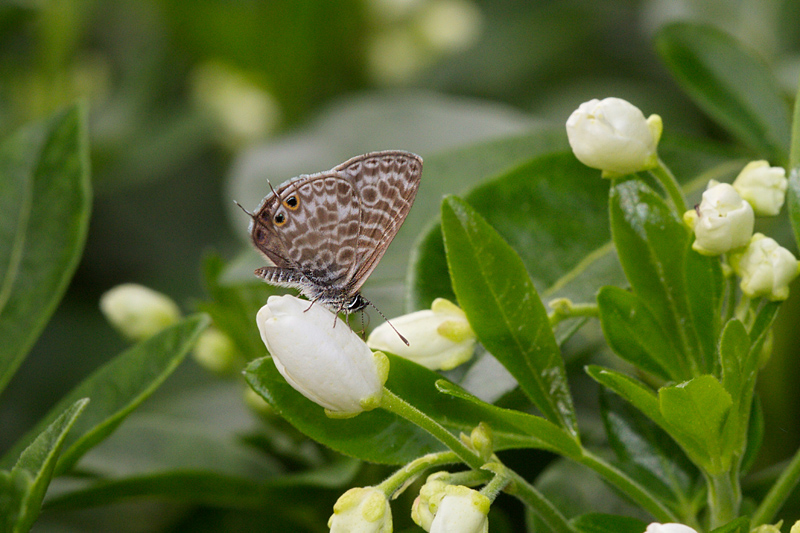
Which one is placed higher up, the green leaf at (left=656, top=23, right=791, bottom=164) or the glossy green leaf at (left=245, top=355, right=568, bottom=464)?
the green leaf at (left=656, top=23, right=791, bottom=164)

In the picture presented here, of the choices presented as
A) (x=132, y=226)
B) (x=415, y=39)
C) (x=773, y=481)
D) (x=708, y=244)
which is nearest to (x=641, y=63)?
(x=415, y=39)

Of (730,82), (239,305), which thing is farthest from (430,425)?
(730,82)

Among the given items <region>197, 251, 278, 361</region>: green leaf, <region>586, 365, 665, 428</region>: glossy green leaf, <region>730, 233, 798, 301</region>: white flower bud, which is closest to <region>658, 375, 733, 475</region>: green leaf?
<region>586, 365, 665, 428</region>: glossy green leaf

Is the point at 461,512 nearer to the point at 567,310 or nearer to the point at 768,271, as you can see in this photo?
the point at 567,310

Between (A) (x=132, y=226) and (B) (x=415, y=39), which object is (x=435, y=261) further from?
(A) (x=132, y=226)

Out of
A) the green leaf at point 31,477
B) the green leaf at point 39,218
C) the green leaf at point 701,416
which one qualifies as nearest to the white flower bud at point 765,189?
the green leaf at point 701,416

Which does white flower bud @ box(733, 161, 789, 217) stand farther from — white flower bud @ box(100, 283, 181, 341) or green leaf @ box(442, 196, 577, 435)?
white flower bud @ box(100, 283, 181, 341)
